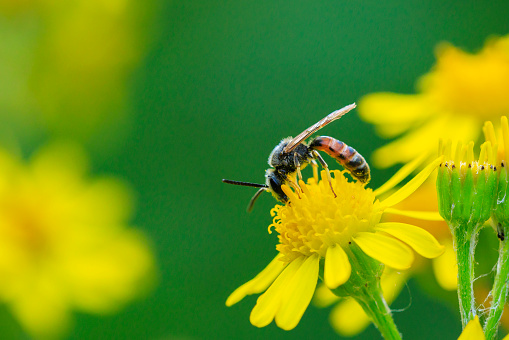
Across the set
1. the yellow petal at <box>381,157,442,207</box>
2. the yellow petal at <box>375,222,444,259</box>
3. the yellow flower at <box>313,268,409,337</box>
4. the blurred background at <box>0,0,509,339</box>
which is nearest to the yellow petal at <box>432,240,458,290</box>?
the yellow flower at <box>313,268,409,337</box>

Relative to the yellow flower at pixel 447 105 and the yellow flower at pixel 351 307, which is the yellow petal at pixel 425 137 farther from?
the yellow flower at pixel 351 307

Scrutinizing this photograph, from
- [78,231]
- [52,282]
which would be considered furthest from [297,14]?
[52,282]

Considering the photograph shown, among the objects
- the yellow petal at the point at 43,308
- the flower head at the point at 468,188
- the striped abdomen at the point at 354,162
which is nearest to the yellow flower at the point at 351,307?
the striped abdomen at the point at 354,162

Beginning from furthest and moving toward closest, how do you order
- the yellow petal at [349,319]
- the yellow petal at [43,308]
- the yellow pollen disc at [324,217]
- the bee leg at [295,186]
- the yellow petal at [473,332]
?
the yellow petal at [43,308] → the yellow petal at [349,319] → the bee leg at [295,186] → the yellow pollen disc at [324,217] → the yellow petal at [473,332]

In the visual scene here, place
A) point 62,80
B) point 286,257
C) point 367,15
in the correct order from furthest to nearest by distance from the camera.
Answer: point 367,15
point 62,80
point 286,257

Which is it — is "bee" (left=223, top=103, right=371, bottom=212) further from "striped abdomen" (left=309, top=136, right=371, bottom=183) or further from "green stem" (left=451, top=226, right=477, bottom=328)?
Result: "green stem" (left=451, top=226, right=477, bottom=328)

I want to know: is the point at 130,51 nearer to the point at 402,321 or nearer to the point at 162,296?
the point at 162,296
